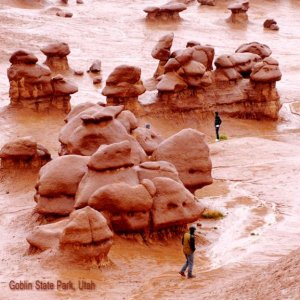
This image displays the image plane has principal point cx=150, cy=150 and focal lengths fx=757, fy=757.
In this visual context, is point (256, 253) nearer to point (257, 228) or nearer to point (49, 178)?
point (257, 228)

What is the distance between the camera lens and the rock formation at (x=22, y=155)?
23984 mm

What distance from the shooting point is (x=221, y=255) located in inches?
682

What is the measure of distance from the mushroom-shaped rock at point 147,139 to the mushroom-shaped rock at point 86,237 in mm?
6663

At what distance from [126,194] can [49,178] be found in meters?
2.43

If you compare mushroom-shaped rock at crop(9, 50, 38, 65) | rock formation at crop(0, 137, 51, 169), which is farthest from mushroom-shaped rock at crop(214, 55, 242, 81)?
rock formation at crop(0, 137, 51, 169)

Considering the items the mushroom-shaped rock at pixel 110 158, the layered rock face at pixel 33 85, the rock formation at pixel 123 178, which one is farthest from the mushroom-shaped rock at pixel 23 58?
the mushroom-shaped rock at pixel 110 158

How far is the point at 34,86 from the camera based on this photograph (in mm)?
30688

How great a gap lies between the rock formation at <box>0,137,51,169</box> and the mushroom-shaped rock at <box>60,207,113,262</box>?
8829 mm

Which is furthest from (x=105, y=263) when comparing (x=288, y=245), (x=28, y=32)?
(x=28, y=32)

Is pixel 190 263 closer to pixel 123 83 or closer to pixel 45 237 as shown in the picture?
pixel 45 237

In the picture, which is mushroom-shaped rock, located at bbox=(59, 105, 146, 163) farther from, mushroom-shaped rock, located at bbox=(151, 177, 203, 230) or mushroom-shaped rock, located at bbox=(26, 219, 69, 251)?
mushroom-shaped rock, located at bbox=(26, 219, 69, 251)

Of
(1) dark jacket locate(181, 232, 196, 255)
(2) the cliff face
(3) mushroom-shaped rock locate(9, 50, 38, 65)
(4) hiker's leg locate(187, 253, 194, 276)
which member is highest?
(1) dark jacket locate(181, 232, 196, 255)

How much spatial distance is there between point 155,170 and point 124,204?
1.87m

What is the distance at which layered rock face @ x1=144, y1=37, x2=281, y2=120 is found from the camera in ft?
109
